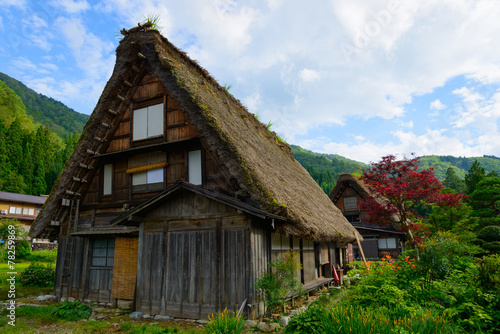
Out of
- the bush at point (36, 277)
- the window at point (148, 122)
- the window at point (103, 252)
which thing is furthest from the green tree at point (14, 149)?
the window at point (148, 122)

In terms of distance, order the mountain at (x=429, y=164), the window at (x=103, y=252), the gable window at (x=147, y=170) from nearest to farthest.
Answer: the gable window at (x=147, y=170) < the window at (x=103, y=252) < the mountain at (x=429, y=164)

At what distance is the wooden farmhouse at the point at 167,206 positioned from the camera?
25.6 feet

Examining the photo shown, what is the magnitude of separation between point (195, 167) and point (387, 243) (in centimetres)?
1889

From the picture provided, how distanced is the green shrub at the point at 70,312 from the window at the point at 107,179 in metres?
4.06

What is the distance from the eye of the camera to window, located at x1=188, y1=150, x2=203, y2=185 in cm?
953

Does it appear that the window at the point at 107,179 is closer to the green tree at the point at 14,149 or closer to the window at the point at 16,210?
the window at the point at 16,210

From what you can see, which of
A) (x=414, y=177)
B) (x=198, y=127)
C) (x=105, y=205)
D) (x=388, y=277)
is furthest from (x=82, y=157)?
(x=414, y=177)

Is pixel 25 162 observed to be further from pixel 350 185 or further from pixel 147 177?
pixel 350 185

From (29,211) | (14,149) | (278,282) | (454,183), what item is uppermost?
(14,149)

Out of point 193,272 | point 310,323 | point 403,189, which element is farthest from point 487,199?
point 310,323

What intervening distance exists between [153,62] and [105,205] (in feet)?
17.5

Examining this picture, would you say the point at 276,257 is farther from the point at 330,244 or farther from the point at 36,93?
the point at 36,93

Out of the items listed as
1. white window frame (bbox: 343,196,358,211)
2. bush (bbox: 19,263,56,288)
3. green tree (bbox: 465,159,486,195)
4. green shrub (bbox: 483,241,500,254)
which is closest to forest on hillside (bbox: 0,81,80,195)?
bush (bbox: 19,263,56,288)

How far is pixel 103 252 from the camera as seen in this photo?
11.0 m
